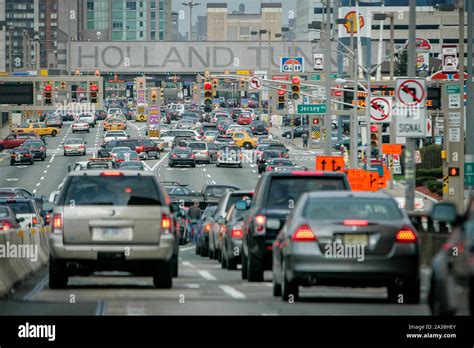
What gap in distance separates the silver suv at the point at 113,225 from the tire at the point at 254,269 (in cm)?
235

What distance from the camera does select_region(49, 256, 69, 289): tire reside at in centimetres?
1971

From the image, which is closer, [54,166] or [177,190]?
[177,190]

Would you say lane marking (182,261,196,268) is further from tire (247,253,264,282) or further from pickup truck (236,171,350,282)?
pickup truck (236,171,350,282)

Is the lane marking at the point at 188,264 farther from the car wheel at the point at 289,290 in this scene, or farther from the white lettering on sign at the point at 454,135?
the white lettering on sign at the point at 454,135

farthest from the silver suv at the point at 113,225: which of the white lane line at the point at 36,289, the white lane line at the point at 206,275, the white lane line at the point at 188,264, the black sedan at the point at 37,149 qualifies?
the black sedan at the point at 37,149

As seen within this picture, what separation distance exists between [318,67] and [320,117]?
29.1ft

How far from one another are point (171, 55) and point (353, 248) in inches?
7229

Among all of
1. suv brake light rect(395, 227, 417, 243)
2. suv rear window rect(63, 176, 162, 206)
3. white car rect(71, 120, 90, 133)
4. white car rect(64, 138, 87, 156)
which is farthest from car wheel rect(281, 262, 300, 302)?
white car rect(71, 120, 90, 133)

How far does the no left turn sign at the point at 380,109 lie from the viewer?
2207 inches

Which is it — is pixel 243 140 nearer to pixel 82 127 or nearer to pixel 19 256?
pixel 82 127

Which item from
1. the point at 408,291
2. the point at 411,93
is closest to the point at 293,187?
the point at 408,291
